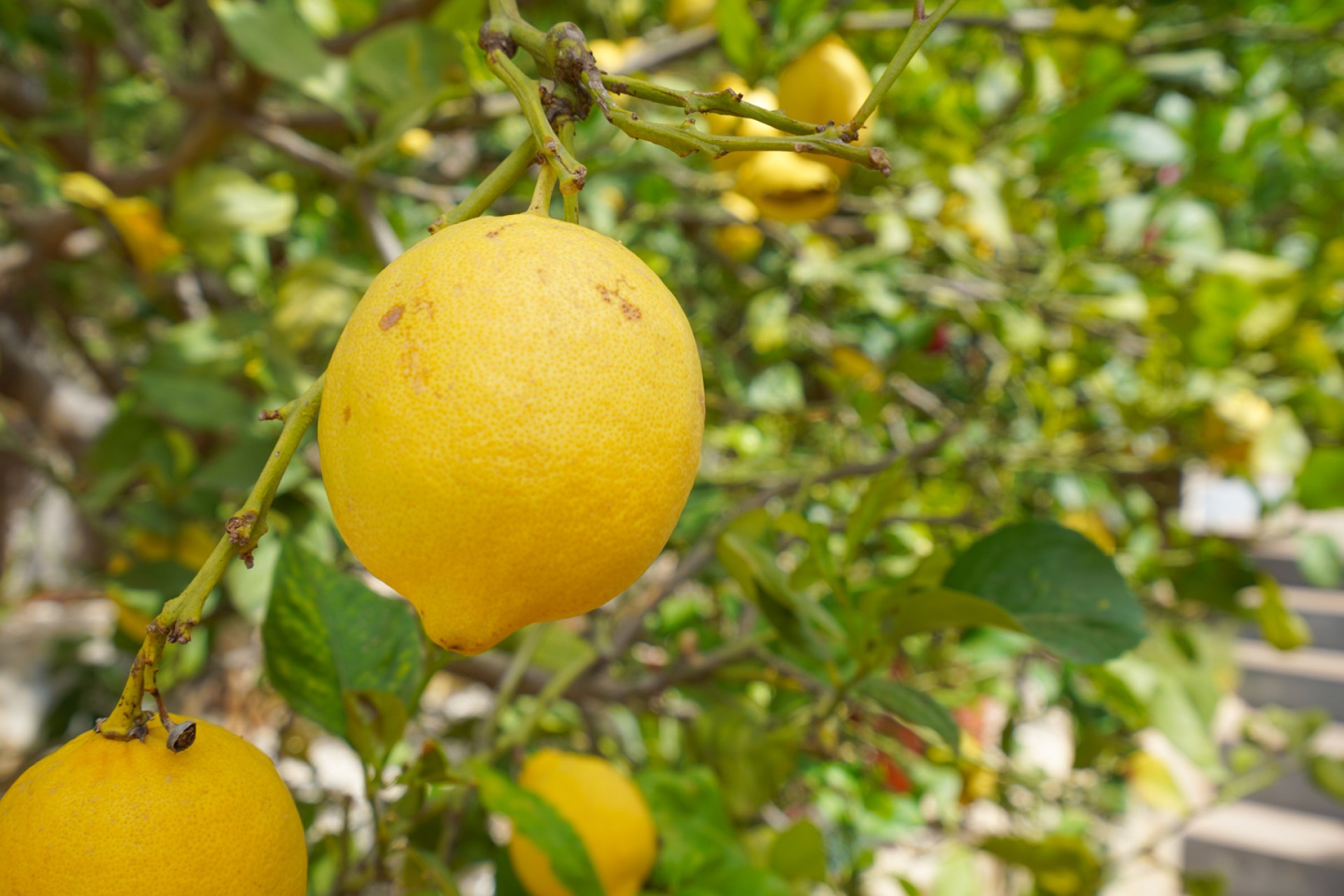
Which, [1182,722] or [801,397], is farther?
[801,397]

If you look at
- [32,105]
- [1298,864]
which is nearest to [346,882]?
[32,105]

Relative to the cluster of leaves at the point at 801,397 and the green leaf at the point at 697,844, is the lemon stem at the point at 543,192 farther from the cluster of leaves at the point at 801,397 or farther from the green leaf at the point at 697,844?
the green leaf at the point at 697,844

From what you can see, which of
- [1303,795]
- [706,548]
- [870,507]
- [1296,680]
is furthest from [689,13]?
[1303,795]

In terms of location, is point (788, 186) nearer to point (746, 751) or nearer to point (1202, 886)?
point (746, 751)

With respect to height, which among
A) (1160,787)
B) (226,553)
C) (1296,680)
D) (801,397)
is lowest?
(1296,680)

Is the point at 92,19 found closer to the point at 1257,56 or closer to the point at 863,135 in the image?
the point at 863,135
